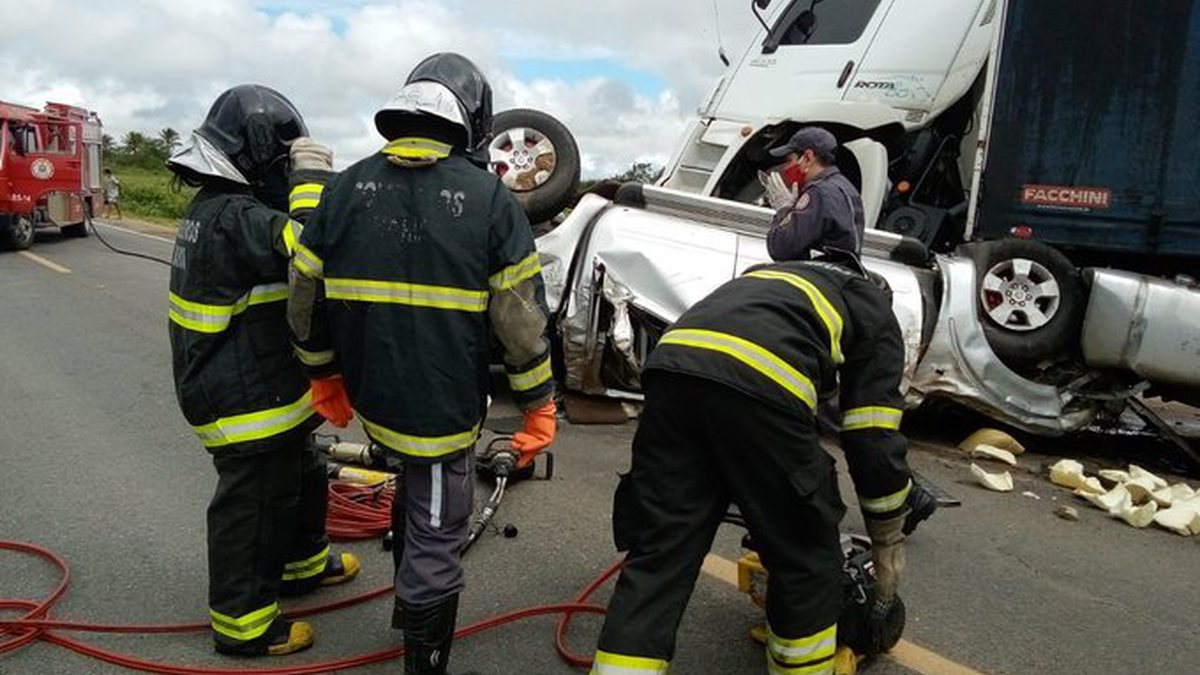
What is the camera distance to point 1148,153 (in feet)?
19.4

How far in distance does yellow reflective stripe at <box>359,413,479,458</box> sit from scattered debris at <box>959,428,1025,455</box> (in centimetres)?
401

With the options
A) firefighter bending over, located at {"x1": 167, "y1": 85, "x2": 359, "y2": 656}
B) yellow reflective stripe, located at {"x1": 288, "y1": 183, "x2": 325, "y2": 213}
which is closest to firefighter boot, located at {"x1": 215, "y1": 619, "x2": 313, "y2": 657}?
firefighter bending over, located at {"x1": 167, "y1": 85, "x2": 359, "y2": 656}

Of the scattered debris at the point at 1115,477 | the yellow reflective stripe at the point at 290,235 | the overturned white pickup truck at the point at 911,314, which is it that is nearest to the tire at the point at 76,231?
the overturned white pickup truck at the point at 911,314

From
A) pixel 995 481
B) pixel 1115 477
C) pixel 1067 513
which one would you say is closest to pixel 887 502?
pixel 1067 513

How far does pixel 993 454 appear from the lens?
5.48 meters

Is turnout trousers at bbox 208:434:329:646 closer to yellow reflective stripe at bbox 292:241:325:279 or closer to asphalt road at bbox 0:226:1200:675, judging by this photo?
asphalt road at bbox 0:226:1200:675

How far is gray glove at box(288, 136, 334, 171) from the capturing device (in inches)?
112

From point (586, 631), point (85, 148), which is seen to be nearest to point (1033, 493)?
point (586, 631)

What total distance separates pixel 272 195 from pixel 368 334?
0.82m

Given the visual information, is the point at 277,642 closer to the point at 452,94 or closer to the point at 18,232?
the point at 452,94

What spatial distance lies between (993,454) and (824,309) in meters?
3.52

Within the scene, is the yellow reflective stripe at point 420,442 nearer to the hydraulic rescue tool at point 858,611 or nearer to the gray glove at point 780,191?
the hydraulic rescue tool at point 858,611

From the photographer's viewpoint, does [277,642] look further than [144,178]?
No

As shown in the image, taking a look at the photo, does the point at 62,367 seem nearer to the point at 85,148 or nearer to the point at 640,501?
the point at 640,501
